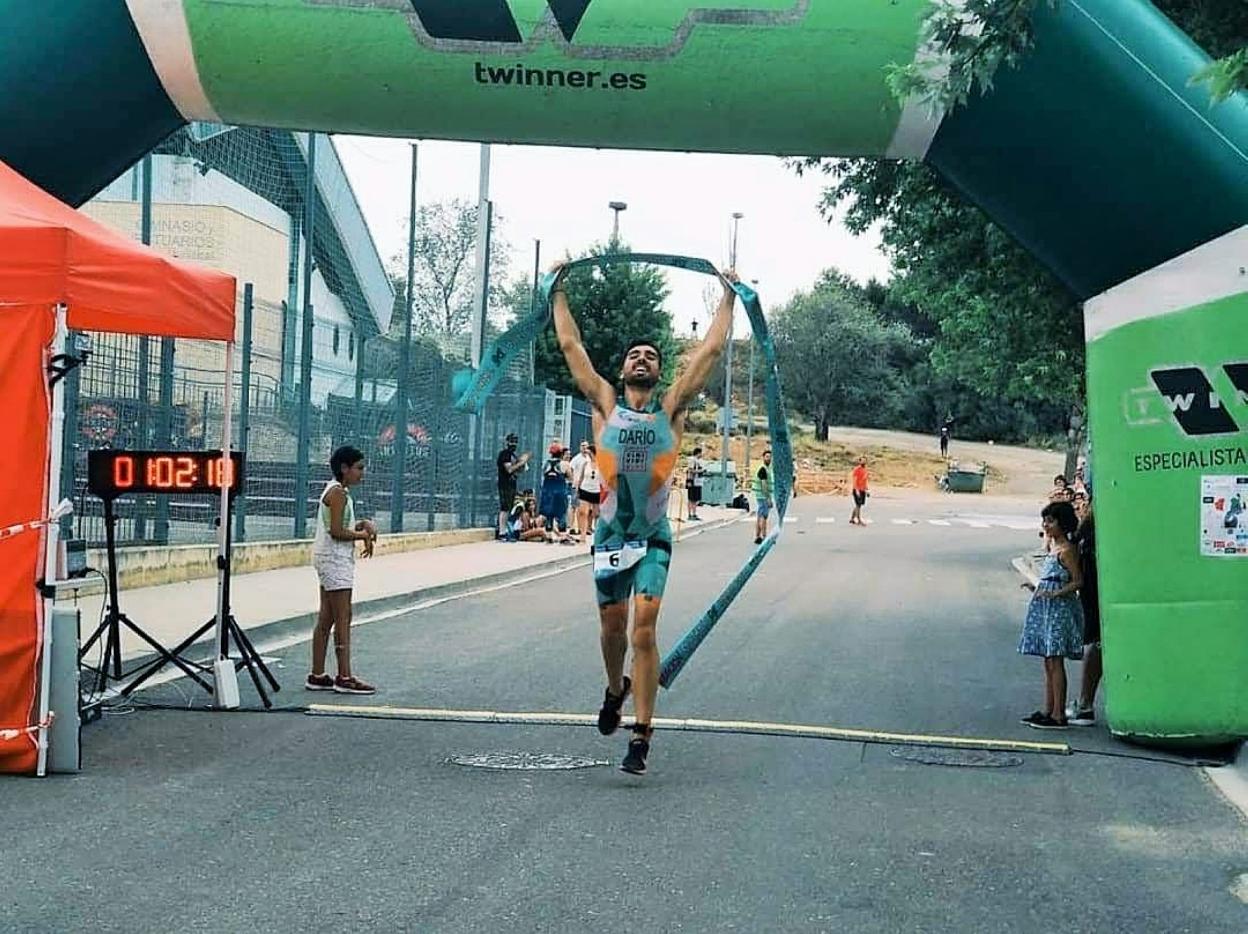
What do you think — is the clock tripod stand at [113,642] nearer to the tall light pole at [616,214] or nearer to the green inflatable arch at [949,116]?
the green inflatable arch at [949,116]

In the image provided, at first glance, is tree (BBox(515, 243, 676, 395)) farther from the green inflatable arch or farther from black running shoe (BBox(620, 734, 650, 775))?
black running shoe (BBox(620, 734, 650, 775))

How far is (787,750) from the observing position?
809 centimetres

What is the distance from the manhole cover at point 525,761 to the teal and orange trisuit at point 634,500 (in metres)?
0.86

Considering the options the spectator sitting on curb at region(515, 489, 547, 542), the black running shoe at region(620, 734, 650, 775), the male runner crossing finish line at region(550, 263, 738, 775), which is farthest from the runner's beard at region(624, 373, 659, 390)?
the spectator sitting on curb at region(515, 489, 547, 542)

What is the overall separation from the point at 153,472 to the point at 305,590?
7152 millimetres

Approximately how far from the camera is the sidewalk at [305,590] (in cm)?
1220

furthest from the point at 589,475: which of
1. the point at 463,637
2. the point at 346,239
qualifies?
the point at 463,637

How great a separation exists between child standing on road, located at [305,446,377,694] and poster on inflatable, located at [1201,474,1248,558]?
15.8 ft

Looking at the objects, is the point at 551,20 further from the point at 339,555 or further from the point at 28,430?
the point at 339,555

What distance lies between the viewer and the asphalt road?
5.16m

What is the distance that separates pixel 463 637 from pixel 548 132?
580 cm

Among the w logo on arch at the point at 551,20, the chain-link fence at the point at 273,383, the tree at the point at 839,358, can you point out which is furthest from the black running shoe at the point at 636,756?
the tree at the point at 839,358

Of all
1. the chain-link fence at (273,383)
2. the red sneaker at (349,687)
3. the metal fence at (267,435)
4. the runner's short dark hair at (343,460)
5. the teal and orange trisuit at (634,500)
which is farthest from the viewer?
the chain-link fence at (273,383)

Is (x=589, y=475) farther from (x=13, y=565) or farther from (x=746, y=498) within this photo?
(x=746, y=498)
